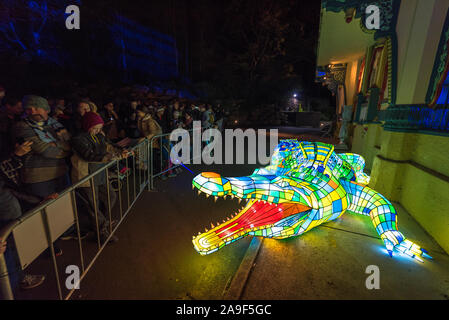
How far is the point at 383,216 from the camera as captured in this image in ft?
9.98

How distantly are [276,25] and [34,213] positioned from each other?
26.0 meters

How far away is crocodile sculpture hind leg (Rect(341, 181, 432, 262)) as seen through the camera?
2.79 meters

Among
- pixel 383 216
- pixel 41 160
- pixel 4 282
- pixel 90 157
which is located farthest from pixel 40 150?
pixel 383 216

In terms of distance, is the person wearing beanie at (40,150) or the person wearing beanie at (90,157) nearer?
the person wearing beanie at (40,150)

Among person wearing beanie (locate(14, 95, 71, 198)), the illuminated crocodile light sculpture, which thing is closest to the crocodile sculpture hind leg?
the illuminated crocodile light sculpture

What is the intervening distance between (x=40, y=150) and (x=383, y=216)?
4392 mm

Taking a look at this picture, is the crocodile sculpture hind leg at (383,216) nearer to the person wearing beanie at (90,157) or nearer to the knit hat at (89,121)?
the person wearing beanie at (90,157)

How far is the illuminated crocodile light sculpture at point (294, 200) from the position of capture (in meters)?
2.47

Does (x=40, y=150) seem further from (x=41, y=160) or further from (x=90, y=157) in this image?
(x=90, y=157)

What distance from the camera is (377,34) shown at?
4941mm

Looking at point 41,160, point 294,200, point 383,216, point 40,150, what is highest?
point 40,150

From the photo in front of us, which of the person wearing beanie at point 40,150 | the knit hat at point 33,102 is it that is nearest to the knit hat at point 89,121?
the person wearing beanie at point 40,150

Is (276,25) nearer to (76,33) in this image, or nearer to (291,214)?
(76,33)
